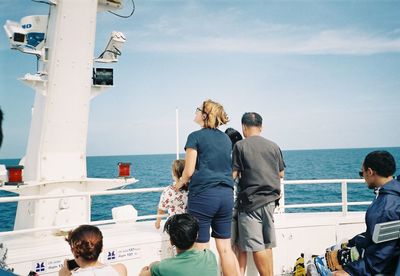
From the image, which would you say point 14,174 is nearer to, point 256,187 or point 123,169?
point 123,169

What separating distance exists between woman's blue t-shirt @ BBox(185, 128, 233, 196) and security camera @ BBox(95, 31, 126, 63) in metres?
3.08

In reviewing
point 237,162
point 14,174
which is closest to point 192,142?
point 237,162

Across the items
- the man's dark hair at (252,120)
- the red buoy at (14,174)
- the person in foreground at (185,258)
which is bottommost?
the person in foreground at (185,258)

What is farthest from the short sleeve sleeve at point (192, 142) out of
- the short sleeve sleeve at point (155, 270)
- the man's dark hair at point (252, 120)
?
the short sleeve sleeve at point (155, 270)

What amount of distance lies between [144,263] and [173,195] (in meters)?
0.87

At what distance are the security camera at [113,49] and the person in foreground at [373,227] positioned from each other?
429 centimetres

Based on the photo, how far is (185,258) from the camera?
258 centimetres

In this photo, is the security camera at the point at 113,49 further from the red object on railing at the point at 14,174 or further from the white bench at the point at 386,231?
the white bench at the point at 386,231

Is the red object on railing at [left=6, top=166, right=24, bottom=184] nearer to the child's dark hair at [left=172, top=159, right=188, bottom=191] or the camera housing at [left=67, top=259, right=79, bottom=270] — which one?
the child's dark hair at [left=172, top=159, right=188, bottom=191]

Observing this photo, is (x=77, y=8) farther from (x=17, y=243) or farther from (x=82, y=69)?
(x=17, y=243)

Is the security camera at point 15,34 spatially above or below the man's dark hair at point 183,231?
above

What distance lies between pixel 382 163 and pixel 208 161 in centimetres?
138

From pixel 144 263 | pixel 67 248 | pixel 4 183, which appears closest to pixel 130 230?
pixel 144 263

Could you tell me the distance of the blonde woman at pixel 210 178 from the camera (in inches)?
131
